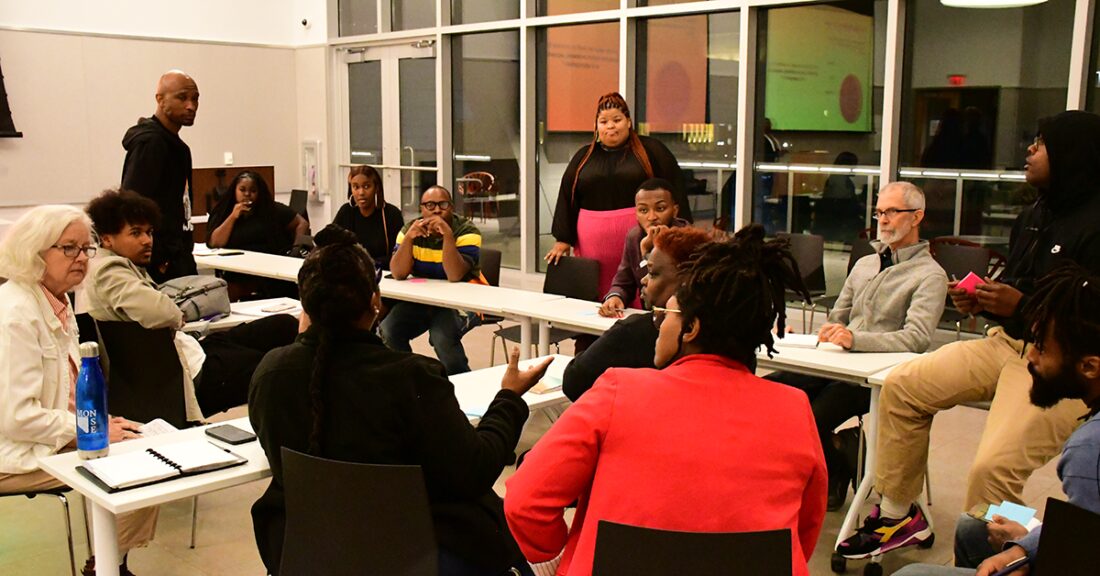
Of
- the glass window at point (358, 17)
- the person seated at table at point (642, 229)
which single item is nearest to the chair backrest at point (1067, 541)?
the person seated at table at point (642, 229)

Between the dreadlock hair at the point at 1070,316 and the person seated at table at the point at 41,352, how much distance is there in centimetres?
242

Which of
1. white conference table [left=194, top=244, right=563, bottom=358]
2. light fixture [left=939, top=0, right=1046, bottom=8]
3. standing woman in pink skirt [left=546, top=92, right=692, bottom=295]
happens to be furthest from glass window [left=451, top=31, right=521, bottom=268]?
light fixture [left=939, top=0, right=1046, bottom=8]

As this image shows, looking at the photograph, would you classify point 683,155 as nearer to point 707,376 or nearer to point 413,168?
point 413,168

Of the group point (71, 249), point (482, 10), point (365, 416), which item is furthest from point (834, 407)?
point (482, 10)

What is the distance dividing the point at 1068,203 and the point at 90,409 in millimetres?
3140

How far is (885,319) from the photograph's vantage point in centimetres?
392

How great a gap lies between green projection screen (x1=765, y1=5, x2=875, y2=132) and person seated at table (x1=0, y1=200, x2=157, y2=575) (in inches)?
203

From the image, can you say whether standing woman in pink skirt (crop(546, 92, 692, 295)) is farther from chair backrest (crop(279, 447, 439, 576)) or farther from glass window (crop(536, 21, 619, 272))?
chair backrest (crop(279, 447, 439, 576))

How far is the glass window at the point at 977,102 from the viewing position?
19.5 feet

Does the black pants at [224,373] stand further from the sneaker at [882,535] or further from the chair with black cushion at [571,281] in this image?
the sneaker at [882,535]

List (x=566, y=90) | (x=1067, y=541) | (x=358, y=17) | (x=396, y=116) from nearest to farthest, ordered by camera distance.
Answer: (x=1067, y=541) < (x=566, y=90) < (x=396, y=116) < (x=358, y=17)

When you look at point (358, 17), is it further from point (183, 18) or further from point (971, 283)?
point (971, 283)

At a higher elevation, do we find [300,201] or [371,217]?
[371,217]

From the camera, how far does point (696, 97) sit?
7688 mm
